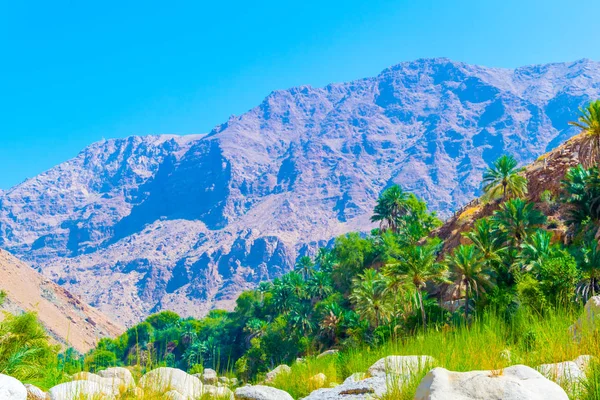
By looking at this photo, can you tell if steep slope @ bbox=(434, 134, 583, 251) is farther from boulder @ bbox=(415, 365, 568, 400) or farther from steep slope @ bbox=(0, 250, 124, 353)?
steep slope @ bbox=(0, 250, 124, 353)

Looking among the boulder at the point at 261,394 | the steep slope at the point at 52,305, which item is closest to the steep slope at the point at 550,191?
the boulder at the point at 261,394

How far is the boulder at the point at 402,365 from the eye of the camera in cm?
610

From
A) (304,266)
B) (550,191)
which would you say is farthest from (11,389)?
(304,266)

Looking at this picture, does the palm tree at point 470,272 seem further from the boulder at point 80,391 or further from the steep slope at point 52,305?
the steep slope at point 52,305

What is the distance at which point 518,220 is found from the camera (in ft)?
145

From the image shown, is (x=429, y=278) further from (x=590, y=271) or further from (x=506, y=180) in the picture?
(x=506, y=180)

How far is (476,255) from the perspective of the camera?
134ft

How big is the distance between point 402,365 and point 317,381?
5.49 metres

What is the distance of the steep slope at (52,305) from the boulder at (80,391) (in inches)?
5683

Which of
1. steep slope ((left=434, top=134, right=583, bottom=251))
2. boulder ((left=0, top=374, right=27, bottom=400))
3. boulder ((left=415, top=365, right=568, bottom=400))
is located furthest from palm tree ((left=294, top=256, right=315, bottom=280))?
boulder ((left=415, top=365, right=568, bottom=400))

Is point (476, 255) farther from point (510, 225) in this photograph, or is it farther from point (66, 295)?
point (66, 295)

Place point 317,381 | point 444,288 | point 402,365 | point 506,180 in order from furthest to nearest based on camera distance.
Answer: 1. point 444,288
2. point 506,180
3. point 317,381
4. point 402,365

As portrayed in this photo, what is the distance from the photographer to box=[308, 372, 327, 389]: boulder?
10620 mm

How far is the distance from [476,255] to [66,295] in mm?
169235
